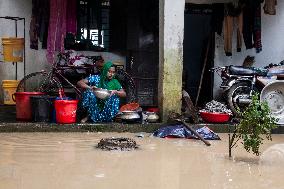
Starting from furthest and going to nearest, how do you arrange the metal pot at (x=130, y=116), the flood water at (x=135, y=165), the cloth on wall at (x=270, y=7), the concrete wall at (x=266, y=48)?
the concrete wall at (x=266, y=48), the cloth on wall at (x=270, y=7), the metal pot at (x=130, y=116), the flood water at (x=135, y=165)

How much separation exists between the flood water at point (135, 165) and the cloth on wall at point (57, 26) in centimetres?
332

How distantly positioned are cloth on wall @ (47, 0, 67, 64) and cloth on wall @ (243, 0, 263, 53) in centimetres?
472

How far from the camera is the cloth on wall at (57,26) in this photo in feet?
31.2

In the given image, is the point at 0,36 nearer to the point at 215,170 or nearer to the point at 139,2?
the point at 139,2

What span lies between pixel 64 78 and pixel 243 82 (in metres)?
4.07

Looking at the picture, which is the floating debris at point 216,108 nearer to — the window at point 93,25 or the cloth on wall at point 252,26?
the cloth on wall at point 252,26

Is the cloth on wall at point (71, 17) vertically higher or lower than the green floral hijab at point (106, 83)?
higher

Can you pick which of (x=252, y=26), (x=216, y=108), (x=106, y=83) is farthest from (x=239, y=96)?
(x=106, y=83)

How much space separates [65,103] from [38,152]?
2.05m

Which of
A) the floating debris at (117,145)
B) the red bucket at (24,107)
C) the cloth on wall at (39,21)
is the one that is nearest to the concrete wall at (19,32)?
the cloth on wall at (39,21)

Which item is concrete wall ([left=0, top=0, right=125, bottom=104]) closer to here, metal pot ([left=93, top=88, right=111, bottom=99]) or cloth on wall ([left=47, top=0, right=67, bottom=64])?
cloth on wall ([left=47, top=0, right=67, bottom=64])

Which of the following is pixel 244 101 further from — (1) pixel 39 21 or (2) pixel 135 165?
(1) pixel 39 21

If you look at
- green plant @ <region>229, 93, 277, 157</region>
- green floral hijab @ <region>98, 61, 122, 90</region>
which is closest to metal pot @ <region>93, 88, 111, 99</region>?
green floral hijab @ <region>98, 61, 122, 90</region>

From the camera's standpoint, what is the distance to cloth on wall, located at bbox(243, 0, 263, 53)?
34.2 feet
